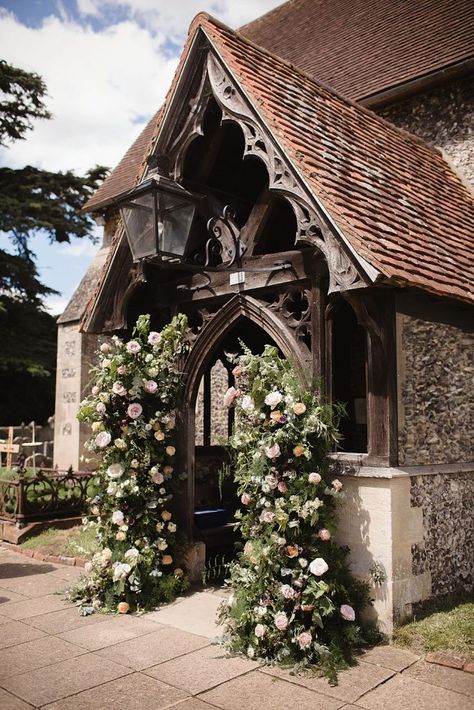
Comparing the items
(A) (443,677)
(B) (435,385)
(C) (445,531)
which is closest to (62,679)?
(A) (443,677)

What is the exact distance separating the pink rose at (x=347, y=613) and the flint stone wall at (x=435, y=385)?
1147mm

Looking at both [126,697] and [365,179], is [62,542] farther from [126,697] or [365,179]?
[365,179]

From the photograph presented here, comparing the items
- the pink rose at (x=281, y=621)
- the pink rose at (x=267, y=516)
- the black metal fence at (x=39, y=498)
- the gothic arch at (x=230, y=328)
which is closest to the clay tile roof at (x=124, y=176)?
the black metal fence at (x=39, y=498)

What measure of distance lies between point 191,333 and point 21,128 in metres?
24.0

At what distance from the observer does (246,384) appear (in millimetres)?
5031

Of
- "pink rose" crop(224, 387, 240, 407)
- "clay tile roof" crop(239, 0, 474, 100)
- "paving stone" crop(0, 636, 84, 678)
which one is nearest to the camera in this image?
"paving stone" crop(0, 636, 84, 678)

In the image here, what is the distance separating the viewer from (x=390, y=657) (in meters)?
4.30

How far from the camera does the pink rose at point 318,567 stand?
4.28m

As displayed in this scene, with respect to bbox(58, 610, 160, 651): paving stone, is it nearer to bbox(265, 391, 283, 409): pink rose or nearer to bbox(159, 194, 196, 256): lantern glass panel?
bbox(265, 391, 283, 409): pink rose

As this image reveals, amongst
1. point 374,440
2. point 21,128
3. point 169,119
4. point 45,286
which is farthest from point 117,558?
point 21,128

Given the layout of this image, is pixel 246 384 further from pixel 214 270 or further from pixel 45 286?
pixel 45 286

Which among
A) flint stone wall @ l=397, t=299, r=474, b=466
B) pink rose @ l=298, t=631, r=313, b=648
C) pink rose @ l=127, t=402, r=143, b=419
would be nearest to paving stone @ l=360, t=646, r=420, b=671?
pink rose @ l=298, t=631, r=313, b=648

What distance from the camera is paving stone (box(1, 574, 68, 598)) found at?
20.3 ft

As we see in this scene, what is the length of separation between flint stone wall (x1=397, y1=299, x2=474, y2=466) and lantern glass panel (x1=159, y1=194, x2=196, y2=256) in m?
1.89
